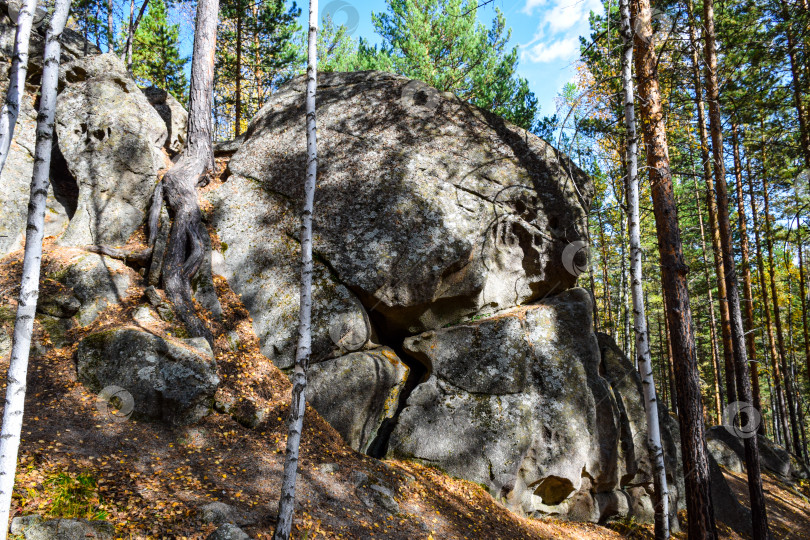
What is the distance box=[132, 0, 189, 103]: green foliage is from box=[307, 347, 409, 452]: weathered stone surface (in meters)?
15.8

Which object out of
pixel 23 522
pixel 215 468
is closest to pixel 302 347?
pixel 215 468

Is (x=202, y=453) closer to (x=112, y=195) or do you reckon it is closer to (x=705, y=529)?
(x=112, y=195)

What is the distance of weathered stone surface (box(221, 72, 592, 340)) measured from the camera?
8.97 metres

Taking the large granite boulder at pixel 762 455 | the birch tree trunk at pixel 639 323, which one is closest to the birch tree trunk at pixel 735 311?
the birch tree trunk at pixel 639 323

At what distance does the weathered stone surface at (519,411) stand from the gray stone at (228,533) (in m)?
3.68

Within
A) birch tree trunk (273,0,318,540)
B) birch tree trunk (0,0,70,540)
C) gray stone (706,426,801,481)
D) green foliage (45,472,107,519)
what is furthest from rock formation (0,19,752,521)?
gray stone (706,426,801,481)

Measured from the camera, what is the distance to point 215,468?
200 inches

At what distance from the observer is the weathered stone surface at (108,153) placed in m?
8.97

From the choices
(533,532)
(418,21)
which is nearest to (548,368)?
(533,532)

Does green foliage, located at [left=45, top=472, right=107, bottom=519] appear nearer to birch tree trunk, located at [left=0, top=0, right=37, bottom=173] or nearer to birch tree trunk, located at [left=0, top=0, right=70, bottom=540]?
birch tree trunk, located at [left=0, top=0, right=70, bottom=540]

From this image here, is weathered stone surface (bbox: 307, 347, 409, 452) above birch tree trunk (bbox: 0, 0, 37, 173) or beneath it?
beneath

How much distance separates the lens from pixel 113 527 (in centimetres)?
365

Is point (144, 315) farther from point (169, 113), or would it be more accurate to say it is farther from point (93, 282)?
point (169, 113)

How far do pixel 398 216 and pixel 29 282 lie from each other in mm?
6621
